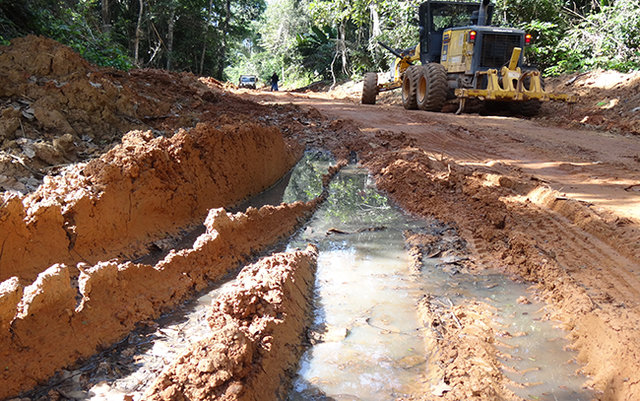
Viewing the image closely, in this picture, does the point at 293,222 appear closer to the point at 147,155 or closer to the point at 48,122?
the point at 147,155

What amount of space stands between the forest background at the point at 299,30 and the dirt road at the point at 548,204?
19.2 feet

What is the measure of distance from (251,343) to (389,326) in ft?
3.78

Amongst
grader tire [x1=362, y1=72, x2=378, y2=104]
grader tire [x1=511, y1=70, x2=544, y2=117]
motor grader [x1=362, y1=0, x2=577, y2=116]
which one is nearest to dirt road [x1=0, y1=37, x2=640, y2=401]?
motor grader [x1=362, y1=0, x2=577, y2=116]

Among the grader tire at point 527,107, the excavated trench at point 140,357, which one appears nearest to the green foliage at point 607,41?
the grader tire at point 527,107

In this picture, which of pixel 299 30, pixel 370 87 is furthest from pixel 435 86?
pixel 299 30

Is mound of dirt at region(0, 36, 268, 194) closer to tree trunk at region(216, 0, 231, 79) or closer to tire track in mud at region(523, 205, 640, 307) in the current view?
tire track in mud at region(523, 205, 640, 307)

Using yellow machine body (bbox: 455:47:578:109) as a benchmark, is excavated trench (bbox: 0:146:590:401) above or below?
below

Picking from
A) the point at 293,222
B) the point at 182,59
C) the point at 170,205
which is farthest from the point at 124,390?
the point at 182,59

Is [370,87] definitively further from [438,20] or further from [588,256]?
[588,256]

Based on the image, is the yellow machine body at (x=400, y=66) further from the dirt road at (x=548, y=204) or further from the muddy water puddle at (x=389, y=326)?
the muddy water puddle at (x=389, y=326)

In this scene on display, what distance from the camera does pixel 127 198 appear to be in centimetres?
479

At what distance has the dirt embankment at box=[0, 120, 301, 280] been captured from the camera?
12.4 ft

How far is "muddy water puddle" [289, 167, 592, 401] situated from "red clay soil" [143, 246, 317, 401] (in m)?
0.13

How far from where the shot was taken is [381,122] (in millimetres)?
11562
